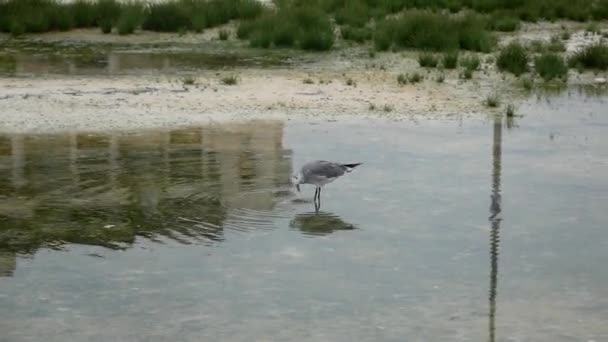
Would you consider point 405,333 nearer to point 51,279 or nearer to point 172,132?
point 51,279

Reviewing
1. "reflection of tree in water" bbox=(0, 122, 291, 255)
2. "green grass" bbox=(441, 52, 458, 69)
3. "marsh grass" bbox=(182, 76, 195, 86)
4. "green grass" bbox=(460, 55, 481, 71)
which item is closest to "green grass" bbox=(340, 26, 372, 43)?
"green grass" bbox=(460, 55, 481, 71)

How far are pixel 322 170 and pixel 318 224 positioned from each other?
30.9 inches

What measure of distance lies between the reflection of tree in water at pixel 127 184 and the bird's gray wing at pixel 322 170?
2.43ft

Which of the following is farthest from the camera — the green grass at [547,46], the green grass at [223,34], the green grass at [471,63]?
the green grass at [223,34]

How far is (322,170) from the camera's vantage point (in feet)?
35.4

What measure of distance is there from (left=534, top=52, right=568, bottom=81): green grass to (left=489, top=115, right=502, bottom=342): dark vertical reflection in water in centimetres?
388

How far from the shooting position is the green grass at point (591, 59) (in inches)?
773

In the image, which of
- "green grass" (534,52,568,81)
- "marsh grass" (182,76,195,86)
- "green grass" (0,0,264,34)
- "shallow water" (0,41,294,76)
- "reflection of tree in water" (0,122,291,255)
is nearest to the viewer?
"reflection of tree in water" (0,122,291,255)

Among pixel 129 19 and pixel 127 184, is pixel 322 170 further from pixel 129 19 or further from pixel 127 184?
pixel 129 19

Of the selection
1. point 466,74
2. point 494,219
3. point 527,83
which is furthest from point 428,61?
point 494,219

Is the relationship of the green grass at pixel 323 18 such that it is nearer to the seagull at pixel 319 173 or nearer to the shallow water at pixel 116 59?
the shallow water at pixel 116 59

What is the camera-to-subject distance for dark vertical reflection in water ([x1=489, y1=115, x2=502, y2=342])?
7891mm

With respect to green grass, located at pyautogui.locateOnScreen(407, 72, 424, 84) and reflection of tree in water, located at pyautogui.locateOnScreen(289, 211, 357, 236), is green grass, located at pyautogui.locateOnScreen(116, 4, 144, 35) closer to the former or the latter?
green grass, located at pyautogui.locateOnScreen(407, 72, 424, 84)

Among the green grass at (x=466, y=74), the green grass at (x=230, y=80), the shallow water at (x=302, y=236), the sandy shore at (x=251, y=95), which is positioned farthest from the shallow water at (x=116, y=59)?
the shallow water at (x=302, y=236)
